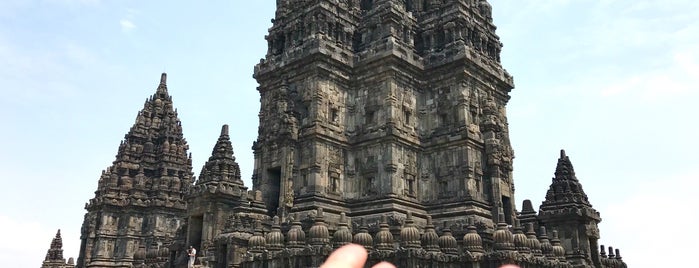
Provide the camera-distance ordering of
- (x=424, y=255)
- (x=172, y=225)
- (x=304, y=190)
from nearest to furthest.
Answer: (x=424, y=255) < (x=304, y=190) < (x=172, y=225)

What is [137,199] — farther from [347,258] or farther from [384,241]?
[347,258]

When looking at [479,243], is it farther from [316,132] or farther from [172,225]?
[172,225]

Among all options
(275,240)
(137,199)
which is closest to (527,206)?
(275,240)

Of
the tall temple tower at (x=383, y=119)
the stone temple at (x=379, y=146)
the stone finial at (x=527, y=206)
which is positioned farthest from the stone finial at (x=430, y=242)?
the stone finial at (x=527, y=206)

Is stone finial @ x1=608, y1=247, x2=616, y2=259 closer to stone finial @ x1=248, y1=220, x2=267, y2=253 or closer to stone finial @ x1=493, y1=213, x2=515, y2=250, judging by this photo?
stone finial @ x1=493, y1=213, x2=515, y2=250

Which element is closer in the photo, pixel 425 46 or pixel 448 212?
pixel 448 212

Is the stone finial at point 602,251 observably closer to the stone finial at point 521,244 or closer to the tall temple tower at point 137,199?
the stone finial at point 521,244

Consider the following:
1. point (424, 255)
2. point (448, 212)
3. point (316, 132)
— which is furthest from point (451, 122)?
point (424, 255)
